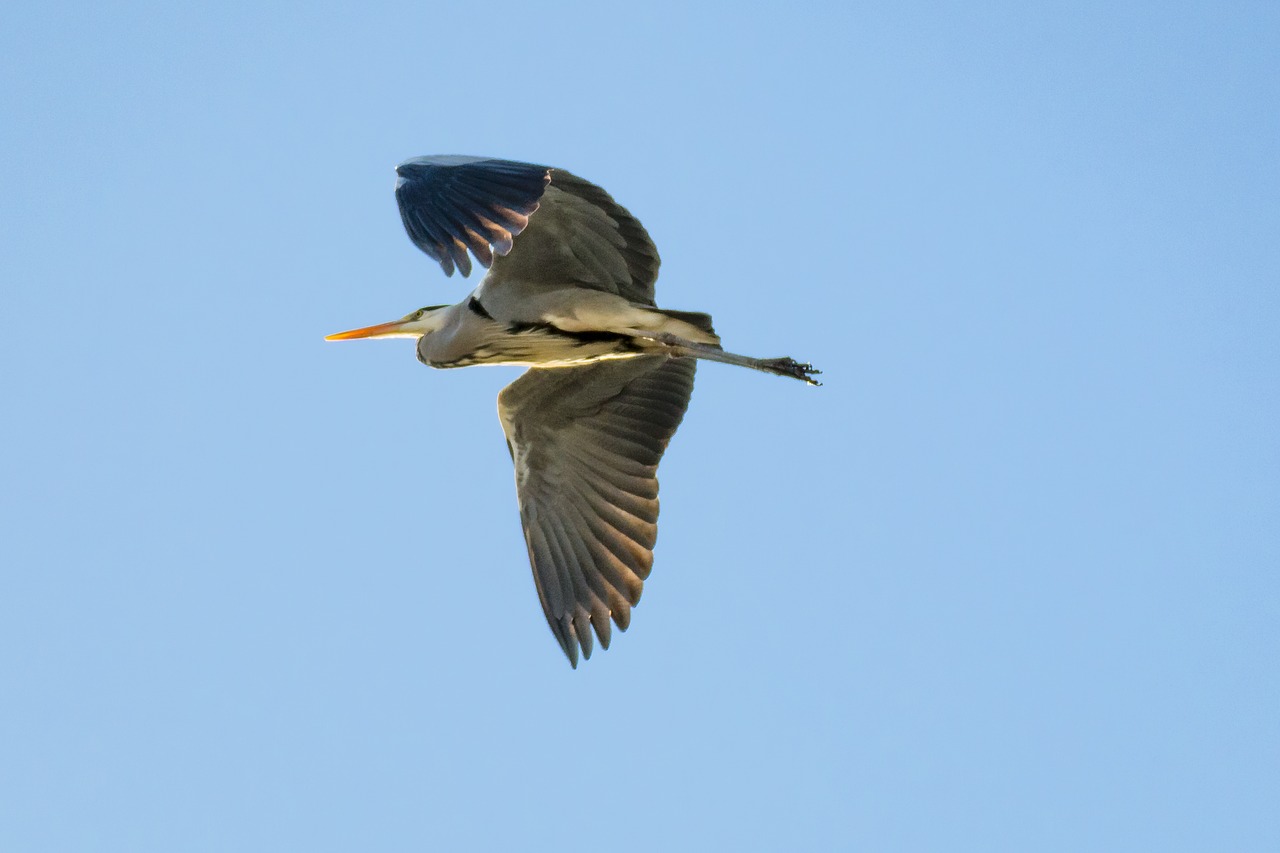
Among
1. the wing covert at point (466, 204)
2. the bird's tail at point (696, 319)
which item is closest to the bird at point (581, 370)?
the bird's tail at point (696, 319)

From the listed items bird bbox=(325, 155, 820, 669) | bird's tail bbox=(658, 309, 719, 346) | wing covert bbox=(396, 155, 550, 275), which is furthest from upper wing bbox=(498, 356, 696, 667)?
wing covert bbox=(396, 155, 550, 275)

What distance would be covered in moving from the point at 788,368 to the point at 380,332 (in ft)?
7.67

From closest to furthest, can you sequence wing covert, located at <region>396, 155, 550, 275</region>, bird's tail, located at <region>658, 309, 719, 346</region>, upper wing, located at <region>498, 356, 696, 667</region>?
wing covert, located at <region>396, 155, 550, 275</region>
bird's tail, located at <region>658, 309, 719, 346</region>
upper wing, located at <region>498, 356, 696, 667</region>

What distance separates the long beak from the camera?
28.3 feet

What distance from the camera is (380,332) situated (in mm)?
8758

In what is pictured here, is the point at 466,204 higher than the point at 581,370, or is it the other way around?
the point at 581,370

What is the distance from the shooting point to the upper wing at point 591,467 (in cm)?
815

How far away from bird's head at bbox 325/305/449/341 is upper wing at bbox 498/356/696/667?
545 mm

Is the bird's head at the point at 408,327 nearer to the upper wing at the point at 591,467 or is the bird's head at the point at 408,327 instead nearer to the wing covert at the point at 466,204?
the upper wing at the point at 591,467

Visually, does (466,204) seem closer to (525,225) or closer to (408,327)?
(525,225)

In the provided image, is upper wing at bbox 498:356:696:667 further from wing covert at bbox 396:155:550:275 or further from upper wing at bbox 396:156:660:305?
wing covert at bbox 396:155:550:275

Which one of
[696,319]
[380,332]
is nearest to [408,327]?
[380,332]

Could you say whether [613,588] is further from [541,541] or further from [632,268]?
[632,268]

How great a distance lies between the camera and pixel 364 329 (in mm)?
8852
